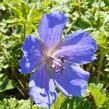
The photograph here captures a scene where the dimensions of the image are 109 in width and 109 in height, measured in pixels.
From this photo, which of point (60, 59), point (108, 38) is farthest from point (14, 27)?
point (60, 59)

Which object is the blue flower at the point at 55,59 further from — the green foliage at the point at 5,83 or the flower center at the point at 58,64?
the green foliage at the point at 5,83

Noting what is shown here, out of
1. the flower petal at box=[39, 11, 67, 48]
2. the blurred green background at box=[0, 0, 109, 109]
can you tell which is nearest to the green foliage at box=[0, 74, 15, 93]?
the blurred green background at box=[0, 0, 109, 109]

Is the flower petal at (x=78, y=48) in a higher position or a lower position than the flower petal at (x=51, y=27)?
lower

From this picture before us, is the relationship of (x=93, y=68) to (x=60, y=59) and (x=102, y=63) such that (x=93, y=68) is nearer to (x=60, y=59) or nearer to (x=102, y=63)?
(x=102, y=63)

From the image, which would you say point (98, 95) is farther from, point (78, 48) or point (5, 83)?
point (5, 83)

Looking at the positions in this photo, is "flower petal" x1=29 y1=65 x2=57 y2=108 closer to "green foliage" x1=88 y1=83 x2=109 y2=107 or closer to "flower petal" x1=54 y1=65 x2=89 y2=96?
"flower petal" x1=54 y1=65 x2=89 y2=96

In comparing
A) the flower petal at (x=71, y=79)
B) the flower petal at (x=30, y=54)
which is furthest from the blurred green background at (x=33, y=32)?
the flower petal at (x=30, y=54)
